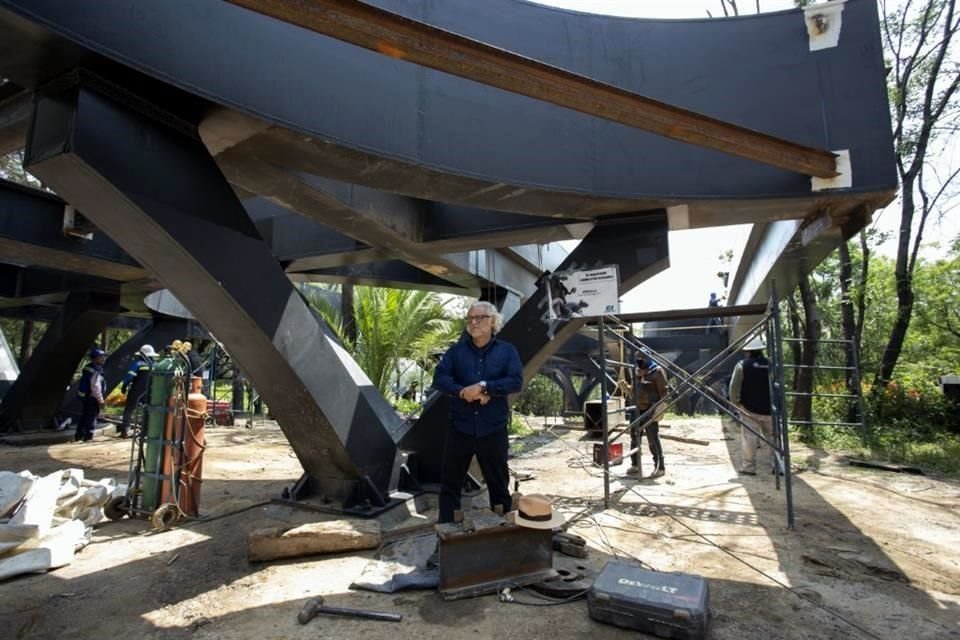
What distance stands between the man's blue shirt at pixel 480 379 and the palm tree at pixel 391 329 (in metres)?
6.41

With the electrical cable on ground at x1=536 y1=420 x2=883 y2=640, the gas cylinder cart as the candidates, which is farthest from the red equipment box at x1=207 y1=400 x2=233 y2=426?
the electrical cable on ground at x1=536 y1=420 x2=883 y2=640

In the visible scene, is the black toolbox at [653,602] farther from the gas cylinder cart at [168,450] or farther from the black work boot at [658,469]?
the black work boot at [658,469]

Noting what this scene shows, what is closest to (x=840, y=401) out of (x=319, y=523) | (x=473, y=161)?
(x=473, y=161)

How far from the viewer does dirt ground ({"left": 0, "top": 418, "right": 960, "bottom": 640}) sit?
3.12 meters

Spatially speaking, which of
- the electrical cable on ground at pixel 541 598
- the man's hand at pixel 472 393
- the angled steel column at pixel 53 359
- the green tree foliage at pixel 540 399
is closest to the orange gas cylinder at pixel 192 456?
the man's hand at pixel 472 393

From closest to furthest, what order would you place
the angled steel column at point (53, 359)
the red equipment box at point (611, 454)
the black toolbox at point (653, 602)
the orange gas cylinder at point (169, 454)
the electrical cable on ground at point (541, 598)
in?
the black toolbox at point (653, 602) → the electrical cable on ground at point (541, 598) → the orange gas cylinder at point (169, 454) → the red equipment box at point (611, 454) → the angled steel column at point (53, 359)

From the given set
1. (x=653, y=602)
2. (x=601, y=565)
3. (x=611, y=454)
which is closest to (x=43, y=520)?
(x=601, y=565)

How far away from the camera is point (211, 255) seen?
4.02 m

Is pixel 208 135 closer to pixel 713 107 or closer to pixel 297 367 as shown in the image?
pixel 297 367

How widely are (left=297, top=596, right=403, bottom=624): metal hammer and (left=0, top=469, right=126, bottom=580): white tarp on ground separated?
242 cm

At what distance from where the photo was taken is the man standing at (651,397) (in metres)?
8.27

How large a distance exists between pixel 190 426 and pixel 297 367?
1.77m

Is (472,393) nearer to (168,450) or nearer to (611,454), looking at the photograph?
(168,450)

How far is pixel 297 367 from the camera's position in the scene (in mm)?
4629
